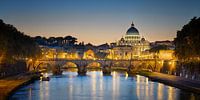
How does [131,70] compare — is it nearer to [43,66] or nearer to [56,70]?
[56,70]

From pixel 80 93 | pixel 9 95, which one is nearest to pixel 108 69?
pixel 80 93

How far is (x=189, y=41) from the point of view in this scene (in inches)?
3487

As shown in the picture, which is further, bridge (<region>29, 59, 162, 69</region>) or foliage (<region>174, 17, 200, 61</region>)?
bridge (<region>29, 59, 162, 69</region>)

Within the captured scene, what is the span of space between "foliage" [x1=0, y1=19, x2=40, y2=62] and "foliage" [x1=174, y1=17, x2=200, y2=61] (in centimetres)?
2853

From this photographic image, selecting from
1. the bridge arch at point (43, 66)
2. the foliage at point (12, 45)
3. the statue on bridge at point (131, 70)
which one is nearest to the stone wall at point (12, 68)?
the foliage at point (12, 45)

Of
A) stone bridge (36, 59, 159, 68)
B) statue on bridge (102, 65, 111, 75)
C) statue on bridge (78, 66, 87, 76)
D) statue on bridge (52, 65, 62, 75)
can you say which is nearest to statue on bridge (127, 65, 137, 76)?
stone bridge (36, 59, 159, 68)

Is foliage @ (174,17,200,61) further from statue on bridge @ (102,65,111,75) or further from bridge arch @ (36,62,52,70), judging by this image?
bridge arch @ (36,62,52,70)

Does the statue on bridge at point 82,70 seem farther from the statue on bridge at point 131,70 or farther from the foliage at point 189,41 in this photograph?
the foliage at point 189,41

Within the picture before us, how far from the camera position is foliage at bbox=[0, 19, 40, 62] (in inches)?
3371

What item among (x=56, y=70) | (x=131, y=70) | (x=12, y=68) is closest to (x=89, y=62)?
(x=131, y=70)

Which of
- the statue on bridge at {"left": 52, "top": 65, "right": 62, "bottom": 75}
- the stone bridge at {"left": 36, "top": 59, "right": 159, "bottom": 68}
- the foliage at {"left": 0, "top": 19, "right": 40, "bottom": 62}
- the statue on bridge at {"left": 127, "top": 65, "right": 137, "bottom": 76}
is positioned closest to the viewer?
the foliage at {"left": 0, "top": 19, "right": 40, "bottom": 62}

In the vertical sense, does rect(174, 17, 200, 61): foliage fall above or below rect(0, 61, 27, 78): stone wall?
above

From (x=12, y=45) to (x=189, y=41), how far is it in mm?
29421

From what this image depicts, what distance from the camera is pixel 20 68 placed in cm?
11806
